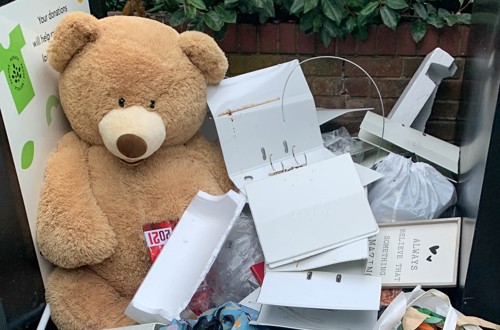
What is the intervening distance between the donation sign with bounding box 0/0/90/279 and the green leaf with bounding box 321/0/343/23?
38.3 inches

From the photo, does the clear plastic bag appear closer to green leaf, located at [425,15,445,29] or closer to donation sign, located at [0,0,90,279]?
donation sign, located at [0,0,90,279]

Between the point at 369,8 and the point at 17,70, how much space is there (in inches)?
51.5

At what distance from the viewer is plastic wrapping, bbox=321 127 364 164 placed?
2227 mm

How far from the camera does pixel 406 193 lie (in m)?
2.00

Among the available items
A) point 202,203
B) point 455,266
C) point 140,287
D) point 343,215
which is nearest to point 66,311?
point 140,287

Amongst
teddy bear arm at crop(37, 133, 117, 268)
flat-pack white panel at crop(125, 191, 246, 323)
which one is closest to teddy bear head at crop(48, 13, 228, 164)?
teddy bear arm at crop(37, 133, 117, 268)

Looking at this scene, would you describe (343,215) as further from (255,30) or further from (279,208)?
(255,30)

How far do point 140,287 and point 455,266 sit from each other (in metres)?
0.96

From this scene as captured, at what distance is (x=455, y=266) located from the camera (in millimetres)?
1771

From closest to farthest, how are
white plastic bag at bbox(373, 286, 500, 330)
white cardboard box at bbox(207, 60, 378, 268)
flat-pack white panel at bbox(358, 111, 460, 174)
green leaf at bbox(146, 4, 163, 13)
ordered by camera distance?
white plastic bag at bbox(373, 286, 500, 330) → white cardboard box at bbox(207, 60, 378, 268) → flat-pack white panel at bbox(358, 111, 460, 174) → green leaf at bbox(146, 4, 163, 13)

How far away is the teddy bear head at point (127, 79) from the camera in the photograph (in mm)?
1718

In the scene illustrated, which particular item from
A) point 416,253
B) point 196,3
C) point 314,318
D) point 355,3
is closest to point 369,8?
point 355,3

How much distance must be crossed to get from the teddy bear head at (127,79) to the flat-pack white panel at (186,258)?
0.87ft

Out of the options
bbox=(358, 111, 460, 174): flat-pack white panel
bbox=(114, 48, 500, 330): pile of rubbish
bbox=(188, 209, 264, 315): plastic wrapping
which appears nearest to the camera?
bbox=(114, 48, 500, 330): pile of rubbish
